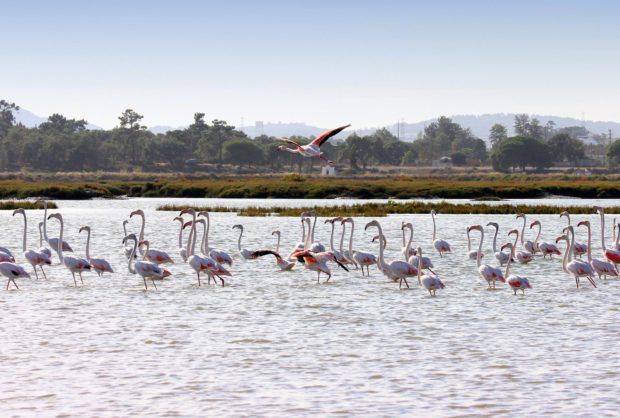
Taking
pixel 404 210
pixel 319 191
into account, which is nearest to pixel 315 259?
pixel 404 210

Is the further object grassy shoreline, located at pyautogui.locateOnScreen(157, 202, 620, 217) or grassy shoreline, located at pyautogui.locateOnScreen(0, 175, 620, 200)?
grassy shoreline, located at pyautogui.locateOnScreen(0, 175, 620, 200)

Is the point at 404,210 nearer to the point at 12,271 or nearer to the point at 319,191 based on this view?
the point at 319,191

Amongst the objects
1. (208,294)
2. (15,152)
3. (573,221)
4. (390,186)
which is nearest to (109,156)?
(15,152)

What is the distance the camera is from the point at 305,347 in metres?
14.5

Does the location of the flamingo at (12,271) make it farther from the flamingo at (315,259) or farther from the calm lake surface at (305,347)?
the flamingo at (315,259)

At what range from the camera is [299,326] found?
54.2ft

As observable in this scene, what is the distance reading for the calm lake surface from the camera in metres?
11.2

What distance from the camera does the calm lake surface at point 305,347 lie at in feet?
36.8

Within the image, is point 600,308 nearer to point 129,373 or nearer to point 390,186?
point 129,373

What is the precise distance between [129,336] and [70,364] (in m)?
2.22

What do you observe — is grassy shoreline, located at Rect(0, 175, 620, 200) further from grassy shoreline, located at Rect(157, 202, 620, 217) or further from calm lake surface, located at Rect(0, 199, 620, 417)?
calm lake surface, located at Rect(0, 199, 620, 417)

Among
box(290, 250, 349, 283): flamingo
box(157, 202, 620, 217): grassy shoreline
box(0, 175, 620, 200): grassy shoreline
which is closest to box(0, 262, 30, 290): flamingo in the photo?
box(290, 250, 349, 283): flamingo

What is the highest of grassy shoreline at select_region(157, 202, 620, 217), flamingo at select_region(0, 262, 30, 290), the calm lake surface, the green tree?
the green tree

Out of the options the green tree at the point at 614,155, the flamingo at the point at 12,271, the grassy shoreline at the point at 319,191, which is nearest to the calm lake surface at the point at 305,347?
the flamingo at the point at 12,271
